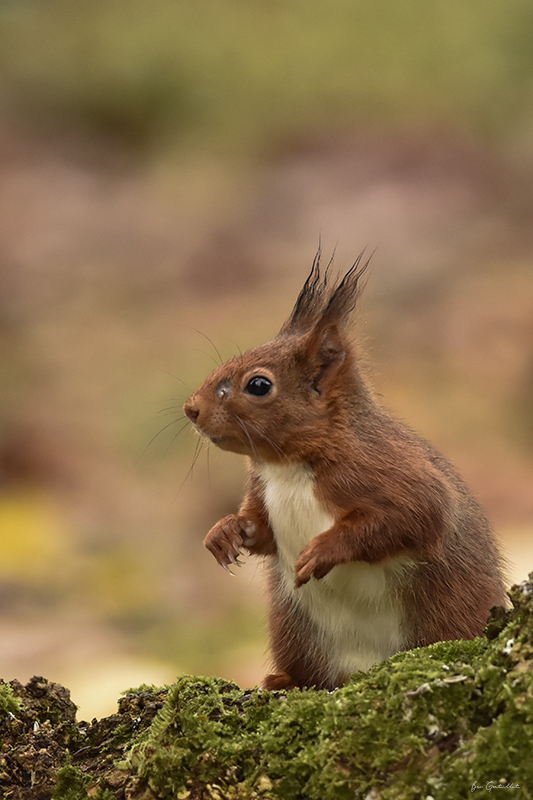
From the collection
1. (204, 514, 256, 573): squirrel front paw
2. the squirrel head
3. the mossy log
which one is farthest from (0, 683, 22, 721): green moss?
the squirrel head

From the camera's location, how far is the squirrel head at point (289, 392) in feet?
9.55

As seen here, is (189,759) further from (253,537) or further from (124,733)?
(253,537)

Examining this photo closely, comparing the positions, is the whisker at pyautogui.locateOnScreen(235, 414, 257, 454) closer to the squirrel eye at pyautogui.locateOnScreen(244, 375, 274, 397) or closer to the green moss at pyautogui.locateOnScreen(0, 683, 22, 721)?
the squirrel eye at pyautogui.locateOnScreen(244, 375, 274, 397)

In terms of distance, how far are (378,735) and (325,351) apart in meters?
1.49

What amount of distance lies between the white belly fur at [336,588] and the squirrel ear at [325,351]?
1.04 feet

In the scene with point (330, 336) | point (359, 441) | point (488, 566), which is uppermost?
point (330, 336)

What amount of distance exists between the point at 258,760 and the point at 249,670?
4.30 m

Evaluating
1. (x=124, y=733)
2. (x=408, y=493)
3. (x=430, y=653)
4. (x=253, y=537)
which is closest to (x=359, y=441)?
(x=408, y=493)

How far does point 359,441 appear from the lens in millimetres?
2893

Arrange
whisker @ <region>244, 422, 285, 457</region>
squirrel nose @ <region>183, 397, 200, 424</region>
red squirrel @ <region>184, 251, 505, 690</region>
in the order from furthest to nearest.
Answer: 1. squirrel nose @ <region>183, 397, 200, 424</region>
2. whisker @ <region>244, 422, 285, 457</region>
3. red squirrel @ <region>184, 251, 505, 690</region>

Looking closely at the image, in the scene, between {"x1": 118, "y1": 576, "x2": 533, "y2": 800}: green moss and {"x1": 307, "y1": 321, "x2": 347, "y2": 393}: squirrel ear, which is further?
{"x1": 307, "y1": 321, "x2": 347, "y2": 393}: squirrel ear

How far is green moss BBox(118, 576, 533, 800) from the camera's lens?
5.59 feet
